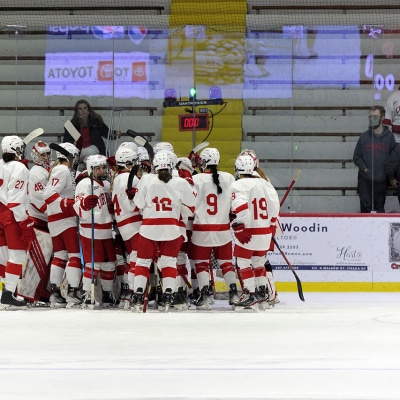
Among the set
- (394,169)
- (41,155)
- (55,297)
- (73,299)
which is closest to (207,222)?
(73,299)

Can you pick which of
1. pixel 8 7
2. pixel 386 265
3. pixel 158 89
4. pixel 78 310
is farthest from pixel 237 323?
pixel 8 7

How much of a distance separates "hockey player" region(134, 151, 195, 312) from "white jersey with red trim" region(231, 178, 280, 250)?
41 cm

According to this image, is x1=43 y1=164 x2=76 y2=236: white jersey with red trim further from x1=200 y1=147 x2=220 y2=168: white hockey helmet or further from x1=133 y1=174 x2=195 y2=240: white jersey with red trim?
x1=200 y1=147 x2=220 y2=168: white hockey helmet

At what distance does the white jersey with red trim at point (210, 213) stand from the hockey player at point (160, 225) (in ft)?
1.32

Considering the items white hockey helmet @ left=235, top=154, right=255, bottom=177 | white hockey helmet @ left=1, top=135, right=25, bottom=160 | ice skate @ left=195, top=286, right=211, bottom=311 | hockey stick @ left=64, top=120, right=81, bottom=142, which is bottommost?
ice skate @ left=195, top=286, right=211, bottom=311

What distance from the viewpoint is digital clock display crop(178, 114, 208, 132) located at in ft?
33.8

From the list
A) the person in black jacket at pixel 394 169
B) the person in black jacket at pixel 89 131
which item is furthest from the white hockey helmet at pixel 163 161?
the person in black jacket at pixel 394 169

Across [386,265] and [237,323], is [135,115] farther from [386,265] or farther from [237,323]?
[237,323]

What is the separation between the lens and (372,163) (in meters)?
10.3

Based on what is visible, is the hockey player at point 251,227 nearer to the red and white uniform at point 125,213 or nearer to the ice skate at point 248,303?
the ice skate at point 248,303

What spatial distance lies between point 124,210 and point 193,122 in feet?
6.89

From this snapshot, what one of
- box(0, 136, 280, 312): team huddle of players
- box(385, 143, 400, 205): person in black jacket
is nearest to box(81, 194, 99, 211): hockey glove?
box(0, 136, 280, 312): team huddle of players

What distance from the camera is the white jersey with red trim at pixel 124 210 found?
8.44 metres

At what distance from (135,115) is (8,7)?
113 inches
